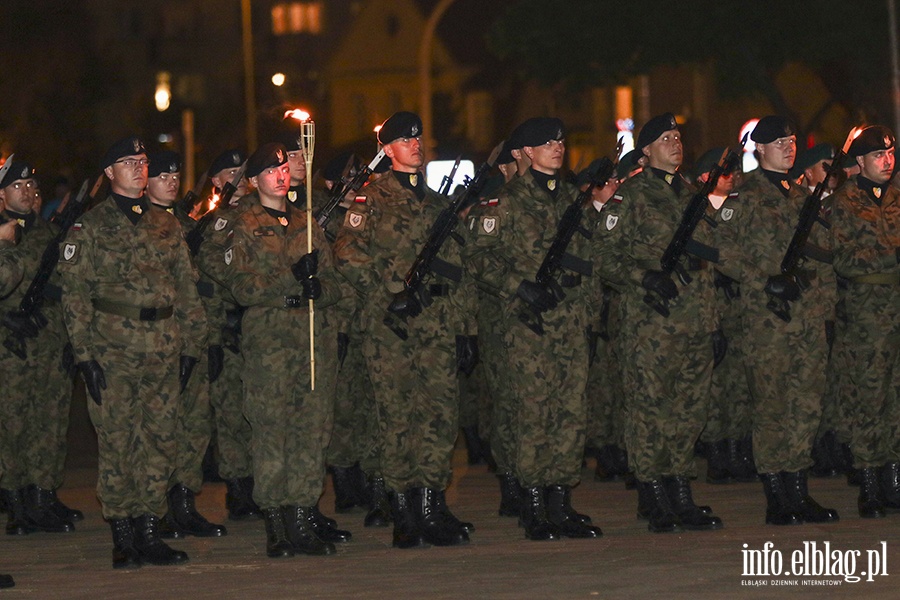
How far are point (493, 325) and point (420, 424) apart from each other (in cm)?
141

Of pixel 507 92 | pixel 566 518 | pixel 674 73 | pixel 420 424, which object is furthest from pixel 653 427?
pixel 507 92

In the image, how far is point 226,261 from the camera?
10.2 meters

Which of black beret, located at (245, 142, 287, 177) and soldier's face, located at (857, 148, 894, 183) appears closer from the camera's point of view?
black beret, located at (245, 142, 287, 177)

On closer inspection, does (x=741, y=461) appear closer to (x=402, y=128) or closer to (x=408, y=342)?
(x=408, y=342)

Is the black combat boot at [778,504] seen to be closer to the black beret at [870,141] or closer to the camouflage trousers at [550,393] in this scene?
the camouflage trousers at [550,393]

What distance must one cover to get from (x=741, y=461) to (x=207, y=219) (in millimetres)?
4528

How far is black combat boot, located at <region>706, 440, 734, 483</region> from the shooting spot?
1297 centimetres

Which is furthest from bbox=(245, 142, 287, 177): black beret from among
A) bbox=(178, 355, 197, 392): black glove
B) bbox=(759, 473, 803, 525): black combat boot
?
bbox=(759, 473, 803, 525): black combat boot

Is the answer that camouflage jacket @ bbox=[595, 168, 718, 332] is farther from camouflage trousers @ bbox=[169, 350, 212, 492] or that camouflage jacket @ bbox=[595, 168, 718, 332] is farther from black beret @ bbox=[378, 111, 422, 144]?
camouflage trousers @ bbox=[169, 350, 212, 492]

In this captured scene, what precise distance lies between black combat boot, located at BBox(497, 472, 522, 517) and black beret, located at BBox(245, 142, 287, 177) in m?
2.79

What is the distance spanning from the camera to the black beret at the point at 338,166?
1314 centimetres

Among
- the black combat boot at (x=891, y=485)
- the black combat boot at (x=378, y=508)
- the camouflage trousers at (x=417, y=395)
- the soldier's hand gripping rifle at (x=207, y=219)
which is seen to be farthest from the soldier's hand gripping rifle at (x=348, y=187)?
the black combat boot at (x=891, y=485)

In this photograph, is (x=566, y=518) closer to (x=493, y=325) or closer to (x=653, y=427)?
(x=653, y=427)

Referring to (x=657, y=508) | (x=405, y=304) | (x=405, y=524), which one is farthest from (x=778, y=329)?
(x=405, y=524)
